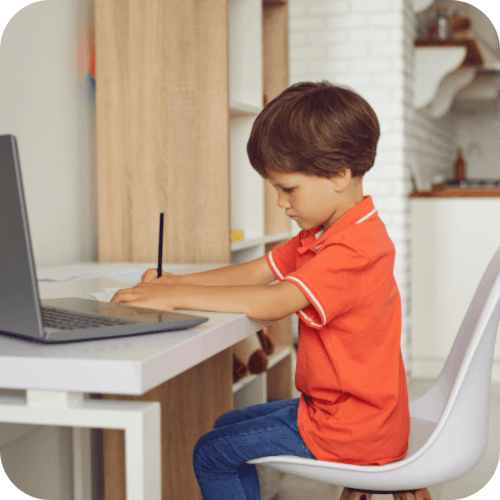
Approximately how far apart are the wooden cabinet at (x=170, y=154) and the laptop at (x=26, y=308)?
80 cm

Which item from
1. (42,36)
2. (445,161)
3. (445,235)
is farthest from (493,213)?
(42,36)

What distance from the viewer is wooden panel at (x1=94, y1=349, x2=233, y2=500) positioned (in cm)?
168

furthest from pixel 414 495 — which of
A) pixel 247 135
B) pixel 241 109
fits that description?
pixel 247 135

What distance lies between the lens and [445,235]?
325 centimetres

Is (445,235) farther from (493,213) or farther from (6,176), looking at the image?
(6,176)

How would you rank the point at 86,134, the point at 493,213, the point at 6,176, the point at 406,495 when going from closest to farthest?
1. the point at 6,176
2. the point at 406,495
3. the point at 86,134
4. the point at 493,213

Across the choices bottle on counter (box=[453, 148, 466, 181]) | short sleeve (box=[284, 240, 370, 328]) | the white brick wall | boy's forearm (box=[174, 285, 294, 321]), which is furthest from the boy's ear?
bottle on counter (box=[453, 148, 466, 181])

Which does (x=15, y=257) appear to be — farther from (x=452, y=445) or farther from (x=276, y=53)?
(x=276, y=53)

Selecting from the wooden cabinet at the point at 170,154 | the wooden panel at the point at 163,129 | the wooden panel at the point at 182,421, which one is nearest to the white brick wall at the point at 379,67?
the wooden cabinet at the point at 170,154

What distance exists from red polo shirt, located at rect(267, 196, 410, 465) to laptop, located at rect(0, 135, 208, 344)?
9.5 inches

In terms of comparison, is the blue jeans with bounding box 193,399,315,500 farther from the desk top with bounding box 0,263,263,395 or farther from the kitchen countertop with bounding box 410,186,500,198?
the kitchen countertop with bounding box 410,186,500,198

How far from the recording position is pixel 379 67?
314 cm

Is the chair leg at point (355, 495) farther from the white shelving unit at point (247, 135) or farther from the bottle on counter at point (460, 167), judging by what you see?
→ the bottle on counter at point (460, 167)

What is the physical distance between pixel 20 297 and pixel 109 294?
40cm
